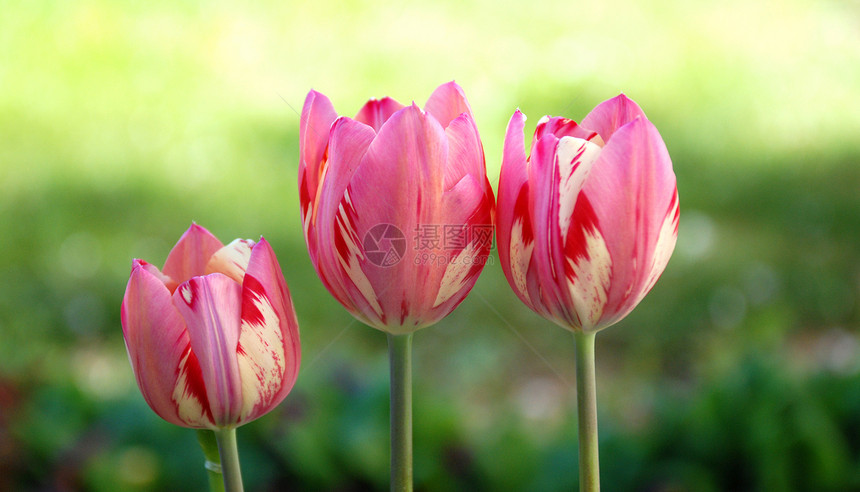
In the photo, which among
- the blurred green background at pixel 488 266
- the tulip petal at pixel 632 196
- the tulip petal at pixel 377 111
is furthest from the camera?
the blurred green background at pixel 488 266

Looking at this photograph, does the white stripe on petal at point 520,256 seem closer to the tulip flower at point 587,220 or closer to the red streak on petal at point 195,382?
the tulip flower at point 587,220

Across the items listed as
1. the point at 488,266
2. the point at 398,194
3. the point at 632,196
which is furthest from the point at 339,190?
the point at 488,266

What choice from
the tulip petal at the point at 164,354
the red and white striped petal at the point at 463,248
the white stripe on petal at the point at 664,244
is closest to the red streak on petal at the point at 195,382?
the tulip petal at the point at 164,354

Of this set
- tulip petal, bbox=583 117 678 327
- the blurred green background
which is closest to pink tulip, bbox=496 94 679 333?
tulip petal, bbox=583 117 678 327

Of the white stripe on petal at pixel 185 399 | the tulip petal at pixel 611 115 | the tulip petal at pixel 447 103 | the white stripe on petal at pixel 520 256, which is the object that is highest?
the tulip petal at pixel 447 103

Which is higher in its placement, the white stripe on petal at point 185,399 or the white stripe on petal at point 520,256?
the white stripe on petal at point 520,256

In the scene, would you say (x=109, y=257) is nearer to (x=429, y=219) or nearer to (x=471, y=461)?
(x=471, y=461)

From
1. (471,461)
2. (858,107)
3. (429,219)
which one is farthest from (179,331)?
(858,107)
